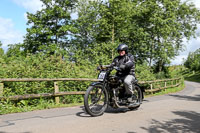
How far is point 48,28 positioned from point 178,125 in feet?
96.0

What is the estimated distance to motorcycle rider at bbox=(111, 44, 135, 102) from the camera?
6258 millimetres

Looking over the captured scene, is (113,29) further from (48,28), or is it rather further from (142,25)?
(48,28)

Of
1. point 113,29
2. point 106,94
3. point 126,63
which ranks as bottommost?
point 106,94

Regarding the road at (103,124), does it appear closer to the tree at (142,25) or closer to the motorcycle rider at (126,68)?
the motorcycle rider at (126,68)

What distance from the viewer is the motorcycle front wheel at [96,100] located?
18.3 feet

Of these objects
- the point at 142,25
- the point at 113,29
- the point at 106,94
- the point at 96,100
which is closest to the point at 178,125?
the point at 106,94

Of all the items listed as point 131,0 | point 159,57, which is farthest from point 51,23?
point 159,57

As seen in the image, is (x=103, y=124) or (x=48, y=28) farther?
(x=48, y=28)

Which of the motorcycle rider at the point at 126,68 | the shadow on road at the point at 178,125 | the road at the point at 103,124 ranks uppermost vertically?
the motorcycle rider at the point at 126,68

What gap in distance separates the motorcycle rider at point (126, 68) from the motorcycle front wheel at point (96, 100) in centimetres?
71

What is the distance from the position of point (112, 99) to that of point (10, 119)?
8.88 ft

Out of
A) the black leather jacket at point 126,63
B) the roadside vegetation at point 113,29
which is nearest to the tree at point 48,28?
the roadside vegetation at point 113,29

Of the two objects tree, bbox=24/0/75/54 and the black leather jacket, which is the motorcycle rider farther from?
tree, bbox=24/0/75/54

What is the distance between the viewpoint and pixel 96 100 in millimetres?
5973
